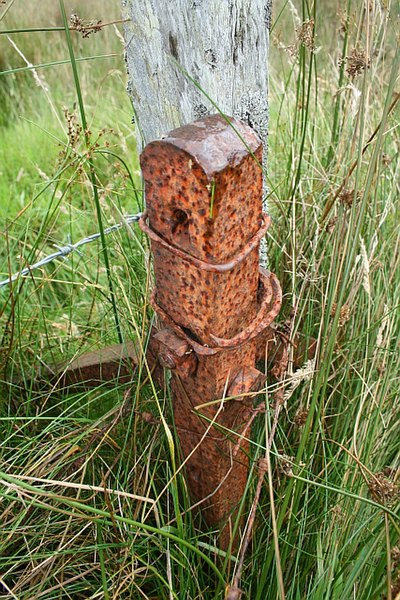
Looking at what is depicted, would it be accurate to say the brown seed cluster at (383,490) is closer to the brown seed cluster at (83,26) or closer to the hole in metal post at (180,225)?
the hole in metal post at (180,225)

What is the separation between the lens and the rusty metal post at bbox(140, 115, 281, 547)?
87 centimetres

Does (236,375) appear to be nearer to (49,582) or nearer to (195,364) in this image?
(195,364)

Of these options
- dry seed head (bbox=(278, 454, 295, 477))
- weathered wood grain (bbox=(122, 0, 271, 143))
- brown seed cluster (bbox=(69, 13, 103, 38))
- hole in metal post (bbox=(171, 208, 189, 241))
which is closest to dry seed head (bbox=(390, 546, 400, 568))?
dry seed head (bbox=(278, 454, 295, 477))

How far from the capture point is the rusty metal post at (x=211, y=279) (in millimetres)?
870

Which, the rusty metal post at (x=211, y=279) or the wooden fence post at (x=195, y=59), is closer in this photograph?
the rusty metal post at (x=211, y=279)

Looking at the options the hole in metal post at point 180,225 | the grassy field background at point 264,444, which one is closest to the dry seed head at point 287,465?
the grassy field background at point 264,444

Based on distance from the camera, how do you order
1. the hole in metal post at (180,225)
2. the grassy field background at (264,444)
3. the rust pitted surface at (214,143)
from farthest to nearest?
the grassy field background at (264,444) < the hole in metal post at (180,225) < the rust pitted surface at (214,143)

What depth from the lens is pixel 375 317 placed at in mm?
1873

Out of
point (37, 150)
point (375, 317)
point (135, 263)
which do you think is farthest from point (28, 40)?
point (375, 317)

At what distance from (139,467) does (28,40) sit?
16.7 feet

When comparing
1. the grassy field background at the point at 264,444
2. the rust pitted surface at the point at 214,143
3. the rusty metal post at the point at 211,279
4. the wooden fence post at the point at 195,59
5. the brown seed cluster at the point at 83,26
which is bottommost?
the grassy field background at the point at 264,444

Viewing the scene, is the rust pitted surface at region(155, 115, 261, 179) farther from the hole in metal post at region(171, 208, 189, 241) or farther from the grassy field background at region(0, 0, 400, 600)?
the grassy field background at region(0, 0, 400, 600)

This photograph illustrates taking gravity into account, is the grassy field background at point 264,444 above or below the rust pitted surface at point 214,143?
below

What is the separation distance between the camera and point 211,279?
94cm
